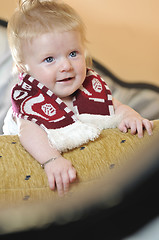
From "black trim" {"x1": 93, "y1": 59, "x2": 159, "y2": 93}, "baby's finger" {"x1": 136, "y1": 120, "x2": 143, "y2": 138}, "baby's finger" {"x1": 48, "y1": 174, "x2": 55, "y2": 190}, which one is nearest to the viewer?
"baby's finger" {"x1": 48, "y1": 174, "x2": 55, "y2": 190}

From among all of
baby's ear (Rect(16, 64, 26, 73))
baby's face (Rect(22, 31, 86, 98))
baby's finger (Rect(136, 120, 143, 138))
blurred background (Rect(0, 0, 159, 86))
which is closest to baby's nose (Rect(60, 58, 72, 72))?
baby's face (Rect(22, 31, 86, 98))

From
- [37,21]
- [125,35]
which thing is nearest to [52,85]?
[37,21]

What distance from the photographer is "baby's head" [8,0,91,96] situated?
964 millimetres

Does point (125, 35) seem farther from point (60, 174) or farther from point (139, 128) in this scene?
point (60, 174)

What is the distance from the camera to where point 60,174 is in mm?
752

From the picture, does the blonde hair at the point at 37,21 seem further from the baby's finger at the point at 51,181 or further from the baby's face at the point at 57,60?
the baby's finger at the point at 51,181

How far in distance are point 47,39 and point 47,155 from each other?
1.15 ft

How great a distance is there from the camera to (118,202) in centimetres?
72

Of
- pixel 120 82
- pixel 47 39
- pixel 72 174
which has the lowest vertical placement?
pixel 120 82

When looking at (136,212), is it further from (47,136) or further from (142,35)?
(142,35)

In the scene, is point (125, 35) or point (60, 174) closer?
point (60, 174)

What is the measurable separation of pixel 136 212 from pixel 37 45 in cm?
54

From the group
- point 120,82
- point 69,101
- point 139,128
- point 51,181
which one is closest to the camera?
point 51,181

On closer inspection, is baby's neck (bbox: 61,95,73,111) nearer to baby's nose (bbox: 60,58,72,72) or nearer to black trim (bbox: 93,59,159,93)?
baby's nose (bbox: 60,58,72,72)
